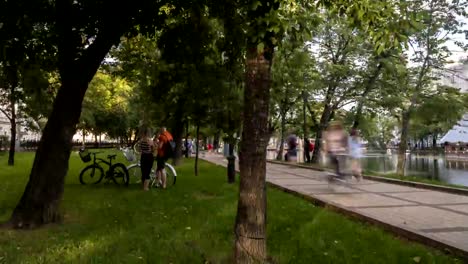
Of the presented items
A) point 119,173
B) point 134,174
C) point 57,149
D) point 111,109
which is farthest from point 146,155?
point 111,109

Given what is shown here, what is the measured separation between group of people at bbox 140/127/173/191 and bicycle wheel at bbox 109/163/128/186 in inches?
46.8

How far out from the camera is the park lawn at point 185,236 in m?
6.13

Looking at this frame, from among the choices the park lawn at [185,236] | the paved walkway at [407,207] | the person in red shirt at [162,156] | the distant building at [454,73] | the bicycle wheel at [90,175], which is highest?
the distant building at [454,73]

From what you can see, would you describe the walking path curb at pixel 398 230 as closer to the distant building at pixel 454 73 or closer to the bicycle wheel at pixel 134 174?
the bicycle wheel at pixel 134 174

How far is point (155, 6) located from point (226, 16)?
7.82 ft

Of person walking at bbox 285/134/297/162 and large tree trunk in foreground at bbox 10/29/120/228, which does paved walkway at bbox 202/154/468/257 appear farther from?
person walking at bbox 285/134/297/162

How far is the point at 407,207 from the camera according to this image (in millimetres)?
10094

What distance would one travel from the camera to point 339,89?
29172mm

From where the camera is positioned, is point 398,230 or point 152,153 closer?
point 398,230

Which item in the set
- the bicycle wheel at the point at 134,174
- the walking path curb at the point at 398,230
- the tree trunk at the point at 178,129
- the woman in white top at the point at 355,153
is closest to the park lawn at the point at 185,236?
the walking path curb at the point at 398,230

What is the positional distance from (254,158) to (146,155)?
828 cm

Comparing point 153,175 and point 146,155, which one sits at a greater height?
point 146,155

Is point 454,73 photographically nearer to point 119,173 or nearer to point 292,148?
point 292,148

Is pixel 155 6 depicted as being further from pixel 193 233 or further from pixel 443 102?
pixel 443 102
